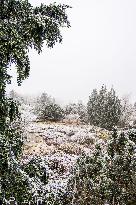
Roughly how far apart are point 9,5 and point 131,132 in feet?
27.3

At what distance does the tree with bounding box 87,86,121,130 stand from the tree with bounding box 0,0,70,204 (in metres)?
57.2

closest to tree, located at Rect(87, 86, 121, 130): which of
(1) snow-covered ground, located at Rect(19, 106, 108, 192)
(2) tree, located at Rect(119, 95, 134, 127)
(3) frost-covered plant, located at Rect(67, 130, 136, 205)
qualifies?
(2) tree, located at Rect(119, 95, 134, 127)

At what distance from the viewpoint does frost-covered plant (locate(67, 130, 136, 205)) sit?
43.1 feet

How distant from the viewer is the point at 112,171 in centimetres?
1341

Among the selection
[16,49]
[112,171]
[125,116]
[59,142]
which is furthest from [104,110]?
[16,49]

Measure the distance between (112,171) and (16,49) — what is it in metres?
8.39

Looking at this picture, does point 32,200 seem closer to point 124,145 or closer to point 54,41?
point 54,41

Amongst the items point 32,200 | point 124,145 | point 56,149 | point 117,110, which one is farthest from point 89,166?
point 117,110

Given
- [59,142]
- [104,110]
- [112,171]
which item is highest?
[104,110]

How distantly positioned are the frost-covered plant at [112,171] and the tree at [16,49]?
6.90m

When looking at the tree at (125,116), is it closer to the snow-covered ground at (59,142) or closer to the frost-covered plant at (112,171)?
the snow-covered ground at (59,142)

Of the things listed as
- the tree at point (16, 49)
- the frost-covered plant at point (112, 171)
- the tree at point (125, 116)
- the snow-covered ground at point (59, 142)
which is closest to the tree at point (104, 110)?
the tree at point (125, 116)

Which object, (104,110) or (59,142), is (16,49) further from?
(104,110)

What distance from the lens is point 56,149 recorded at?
36.9m
